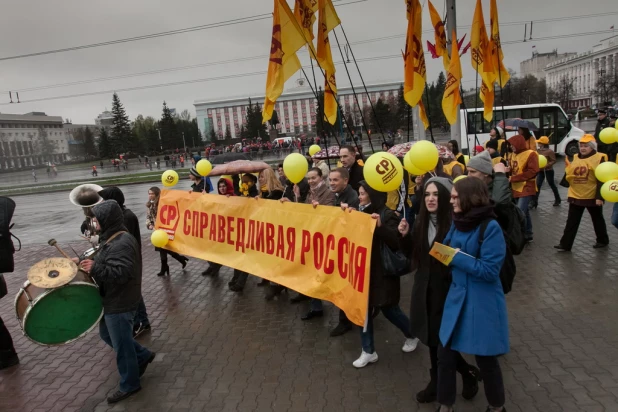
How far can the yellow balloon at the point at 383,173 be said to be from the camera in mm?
3875

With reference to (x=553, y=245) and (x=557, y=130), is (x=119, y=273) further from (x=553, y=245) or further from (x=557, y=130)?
(x=557, y=130)

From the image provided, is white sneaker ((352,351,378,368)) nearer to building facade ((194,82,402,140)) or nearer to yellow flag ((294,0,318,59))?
yellow flag ((294,0,318,59))

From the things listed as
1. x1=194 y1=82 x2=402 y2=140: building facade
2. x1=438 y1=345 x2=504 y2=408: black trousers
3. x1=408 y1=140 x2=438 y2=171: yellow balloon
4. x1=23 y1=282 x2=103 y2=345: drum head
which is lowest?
x1=438 y1=345 x2=504 y2=408: black trousers

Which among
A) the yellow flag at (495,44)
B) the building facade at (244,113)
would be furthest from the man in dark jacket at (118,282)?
the building facade at (244,113)

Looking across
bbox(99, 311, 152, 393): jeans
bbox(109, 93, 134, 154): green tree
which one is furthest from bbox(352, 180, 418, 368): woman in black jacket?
bbox(109, 93, 134, 154): green tree

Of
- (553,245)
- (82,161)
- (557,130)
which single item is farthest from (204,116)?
(553,245)

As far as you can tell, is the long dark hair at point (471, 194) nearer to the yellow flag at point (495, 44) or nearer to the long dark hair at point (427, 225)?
the long dark hair at point (427, 225)

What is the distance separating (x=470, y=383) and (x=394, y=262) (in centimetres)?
114

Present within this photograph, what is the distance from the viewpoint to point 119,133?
75.1m

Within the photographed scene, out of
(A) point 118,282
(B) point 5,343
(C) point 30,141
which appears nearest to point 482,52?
(A) point 118,282

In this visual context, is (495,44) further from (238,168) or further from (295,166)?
(238,168)

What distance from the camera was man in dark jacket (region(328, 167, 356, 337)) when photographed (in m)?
4.82

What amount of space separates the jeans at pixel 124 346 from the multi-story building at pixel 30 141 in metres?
79.9

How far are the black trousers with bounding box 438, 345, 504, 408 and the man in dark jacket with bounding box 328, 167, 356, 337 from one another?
6.19 feet
